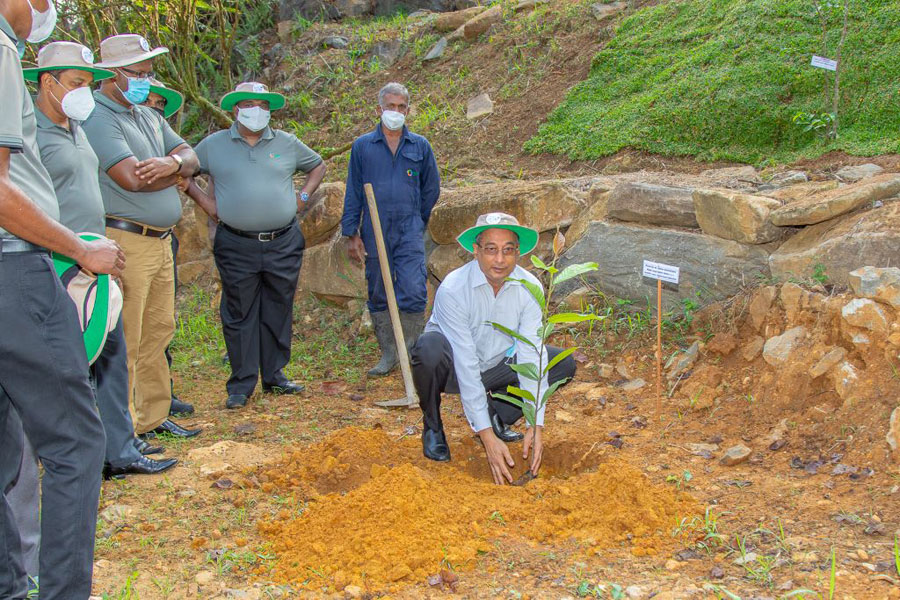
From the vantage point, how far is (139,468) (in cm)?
372

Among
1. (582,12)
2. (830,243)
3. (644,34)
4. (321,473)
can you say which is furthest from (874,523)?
(582,12)

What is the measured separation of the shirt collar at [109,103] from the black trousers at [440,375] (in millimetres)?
1891

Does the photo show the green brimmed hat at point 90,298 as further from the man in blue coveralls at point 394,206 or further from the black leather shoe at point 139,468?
the man in blue coveralls at point 394,206

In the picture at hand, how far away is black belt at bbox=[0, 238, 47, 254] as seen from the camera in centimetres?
228

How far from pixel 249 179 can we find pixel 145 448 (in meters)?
1.65

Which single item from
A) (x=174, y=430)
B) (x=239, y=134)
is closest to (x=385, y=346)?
(x=174, y=430)

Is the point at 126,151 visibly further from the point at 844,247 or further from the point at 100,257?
the point at 844,247

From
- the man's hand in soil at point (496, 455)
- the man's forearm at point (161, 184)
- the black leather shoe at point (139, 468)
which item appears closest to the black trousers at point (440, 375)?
the man's hand in soil at point (496, 455)

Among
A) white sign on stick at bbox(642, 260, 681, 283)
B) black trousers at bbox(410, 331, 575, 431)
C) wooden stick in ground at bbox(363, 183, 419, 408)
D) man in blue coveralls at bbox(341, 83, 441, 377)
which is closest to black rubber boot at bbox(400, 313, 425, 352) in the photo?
man in blue coveralls at bbox(341, 83, 441, 377)

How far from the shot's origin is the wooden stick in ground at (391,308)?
484 centimetres

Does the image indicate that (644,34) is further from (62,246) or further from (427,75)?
(62,246)

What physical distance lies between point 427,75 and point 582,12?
5.77ft

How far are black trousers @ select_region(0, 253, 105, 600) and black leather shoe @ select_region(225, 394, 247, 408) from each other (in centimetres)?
245

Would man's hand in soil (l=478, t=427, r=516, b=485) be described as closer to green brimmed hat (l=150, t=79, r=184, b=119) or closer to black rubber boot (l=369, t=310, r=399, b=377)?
black rubber boot (l=369, t=310, r=399, b=377)
